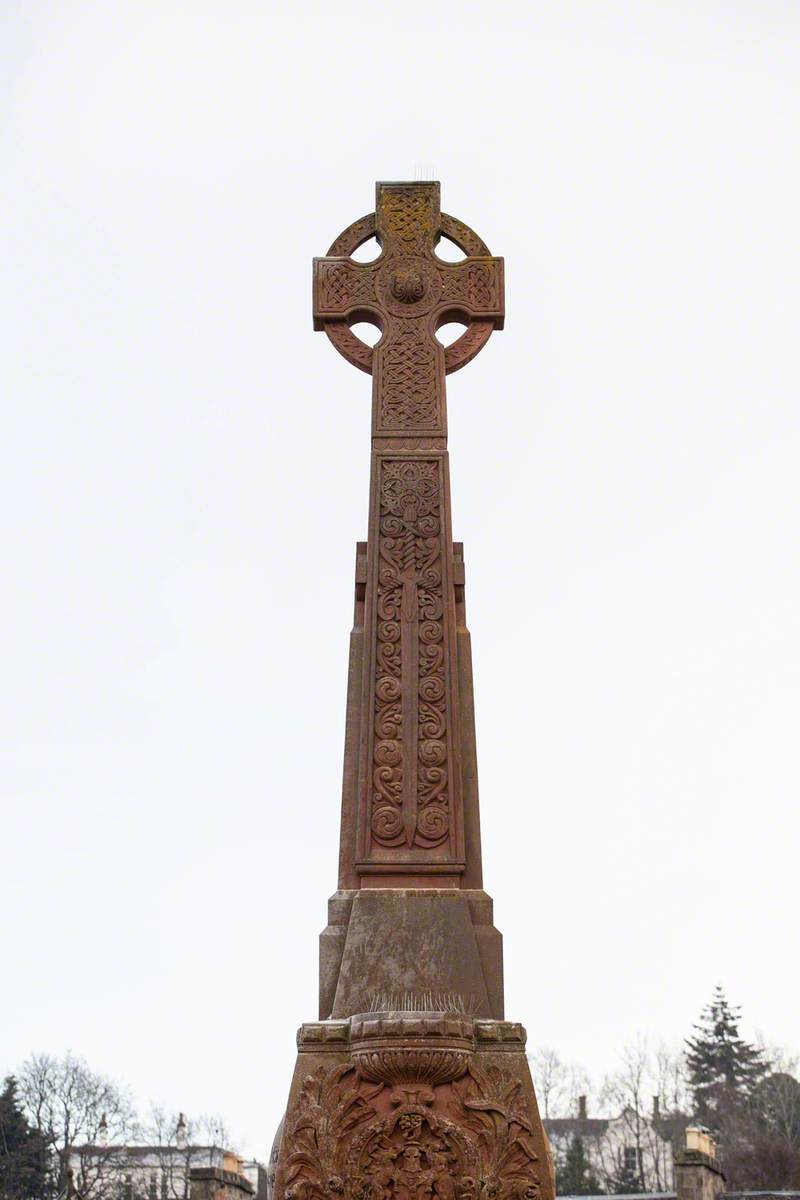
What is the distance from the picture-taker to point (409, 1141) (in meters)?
7.80

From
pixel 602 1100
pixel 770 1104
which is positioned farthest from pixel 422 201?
pixel 602 1100

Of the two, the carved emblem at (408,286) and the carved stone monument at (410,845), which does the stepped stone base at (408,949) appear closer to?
the carved stone monument at (410,845)

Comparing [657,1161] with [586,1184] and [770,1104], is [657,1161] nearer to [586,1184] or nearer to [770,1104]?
[770,1104]

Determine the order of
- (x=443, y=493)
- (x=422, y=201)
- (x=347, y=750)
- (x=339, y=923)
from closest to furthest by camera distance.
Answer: (x=339, y=923), (x=347, y=750), (x=443, y=493), (x=422, y=201)

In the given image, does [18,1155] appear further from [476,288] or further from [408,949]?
Result: [476,288]

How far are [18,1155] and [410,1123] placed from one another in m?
38.8

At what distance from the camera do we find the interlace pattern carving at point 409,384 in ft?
33.9

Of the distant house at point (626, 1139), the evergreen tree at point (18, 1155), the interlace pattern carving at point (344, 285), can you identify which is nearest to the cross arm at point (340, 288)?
the interlace pattern carving at point (344, 285)

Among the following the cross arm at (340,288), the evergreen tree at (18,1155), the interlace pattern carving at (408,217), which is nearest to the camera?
the cross arm at (340,288)

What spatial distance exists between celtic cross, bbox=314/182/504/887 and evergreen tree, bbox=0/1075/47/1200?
1453 inches

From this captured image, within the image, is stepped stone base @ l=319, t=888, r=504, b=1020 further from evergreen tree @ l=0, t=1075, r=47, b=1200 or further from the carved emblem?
evergreen tree @ l=0, t=1075, r=47, b=1200

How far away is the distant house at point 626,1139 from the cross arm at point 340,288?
5642 cm

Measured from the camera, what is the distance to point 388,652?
378 inches

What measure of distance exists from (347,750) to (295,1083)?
222 cm
